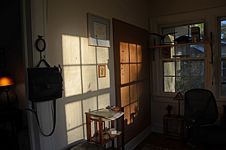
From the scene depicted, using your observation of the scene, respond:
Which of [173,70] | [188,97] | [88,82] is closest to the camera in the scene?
[88,82]

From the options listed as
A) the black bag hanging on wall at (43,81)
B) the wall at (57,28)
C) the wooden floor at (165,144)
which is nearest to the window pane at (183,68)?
the wooden floor at (165,144)

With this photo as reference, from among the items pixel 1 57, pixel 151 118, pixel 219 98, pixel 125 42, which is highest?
pixel 125 42

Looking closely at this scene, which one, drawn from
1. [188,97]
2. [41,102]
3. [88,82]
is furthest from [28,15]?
[188,97]

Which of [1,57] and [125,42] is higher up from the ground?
[125,42]

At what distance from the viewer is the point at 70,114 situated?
1768 mm

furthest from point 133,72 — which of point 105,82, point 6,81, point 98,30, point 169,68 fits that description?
point 6,81

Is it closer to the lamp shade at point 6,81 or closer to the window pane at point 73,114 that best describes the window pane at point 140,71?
the window pane at point 73,114

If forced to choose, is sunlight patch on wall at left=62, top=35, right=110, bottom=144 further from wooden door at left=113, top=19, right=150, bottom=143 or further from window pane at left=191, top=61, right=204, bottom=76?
window pane at left=191, top=61, right=204, bottom=76

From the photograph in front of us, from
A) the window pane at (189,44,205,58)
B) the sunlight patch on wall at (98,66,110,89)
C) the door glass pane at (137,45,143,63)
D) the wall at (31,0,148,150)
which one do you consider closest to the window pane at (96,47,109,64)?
the sunlight patch on wall at (98,66,110,89)

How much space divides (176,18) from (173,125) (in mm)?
1999

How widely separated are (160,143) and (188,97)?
948mm

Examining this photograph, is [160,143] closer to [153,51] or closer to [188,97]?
[188,97]

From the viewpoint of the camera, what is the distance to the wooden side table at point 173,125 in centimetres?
316

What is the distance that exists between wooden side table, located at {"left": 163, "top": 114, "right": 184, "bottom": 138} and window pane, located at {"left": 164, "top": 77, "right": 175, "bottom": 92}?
523mm
